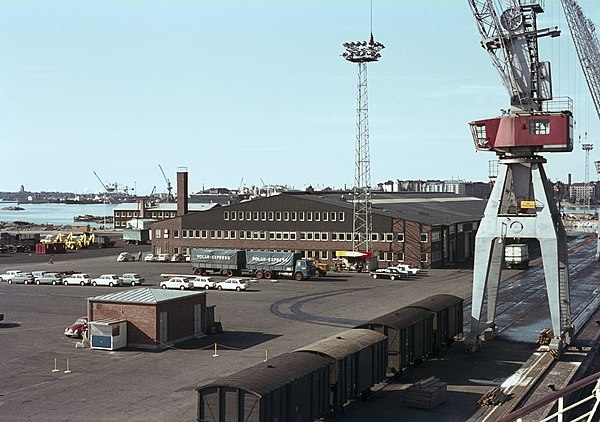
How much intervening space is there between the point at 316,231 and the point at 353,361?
69.1m

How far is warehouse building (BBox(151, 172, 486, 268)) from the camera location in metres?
96.9

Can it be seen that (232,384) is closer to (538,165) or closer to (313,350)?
(313,350)

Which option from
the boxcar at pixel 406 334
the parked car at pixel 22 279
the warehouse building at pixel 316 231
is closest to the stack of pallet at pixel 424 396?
the boxcar at pixel 406 334

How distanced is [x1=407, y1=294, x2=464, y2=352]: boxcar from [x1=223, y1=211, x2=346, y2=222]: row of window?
51982mm

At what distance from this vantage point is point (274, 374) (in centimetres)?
2761

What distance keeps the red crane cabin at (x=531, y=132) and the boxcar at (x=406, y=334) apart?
11.5 m

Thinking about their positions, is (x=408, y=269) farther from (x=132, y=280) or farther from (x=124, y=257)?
(x=124, y=257)

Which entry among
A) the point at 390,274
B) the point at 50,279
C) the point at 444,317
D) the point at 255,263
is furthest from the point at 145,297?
the point at 390,274

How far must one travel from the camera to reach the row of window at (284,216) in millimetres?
100625

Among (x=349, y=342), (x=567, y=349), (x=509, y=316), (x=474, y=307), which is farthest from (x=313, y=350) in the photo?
(x=509, y=316)

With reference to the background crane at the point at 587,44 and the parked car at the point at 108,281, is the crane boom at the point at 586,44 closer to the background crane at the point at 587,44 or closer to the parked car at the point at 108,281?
the background crane at the point at 587,44

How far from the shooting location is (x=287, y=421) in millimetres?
27031

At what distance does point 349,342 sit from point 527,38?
2406cm

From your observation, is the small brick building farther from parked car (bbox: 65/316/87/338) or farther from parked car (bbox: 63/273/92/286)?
parked car (bbox: 63/273/92/286)
